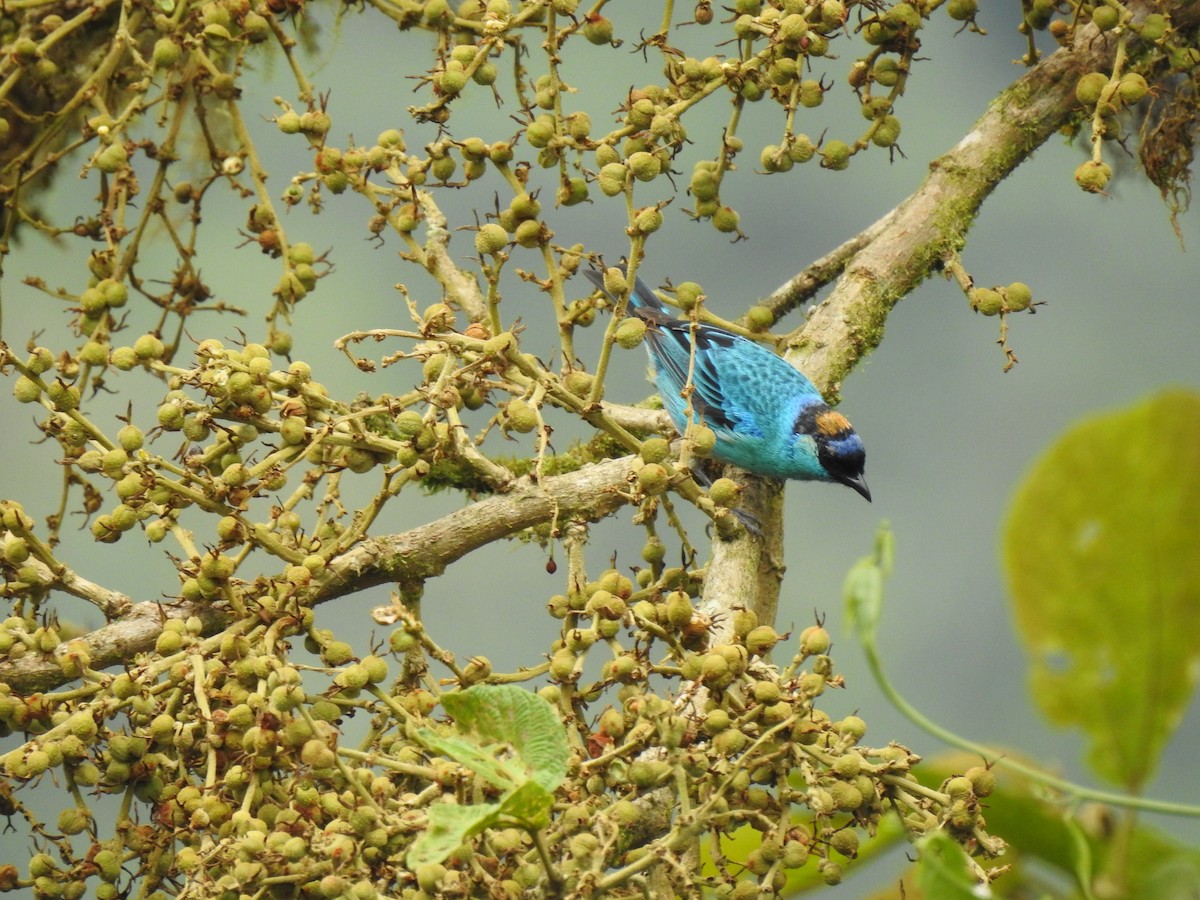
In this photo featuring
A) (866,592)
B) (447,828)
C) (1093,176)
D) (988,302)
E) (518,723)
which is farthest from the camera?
(988,302)

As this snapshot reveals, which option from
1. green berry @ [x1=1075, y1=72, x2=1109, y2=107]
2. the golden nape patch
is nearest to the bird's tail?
the golden nape patch

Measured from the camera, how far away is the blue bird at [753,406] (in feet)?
11.1

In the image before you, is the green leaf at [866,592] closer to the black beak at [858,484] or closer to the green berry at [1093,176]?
the green berry at [1093,176]

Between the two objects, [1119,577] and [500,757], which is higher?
[500,757]

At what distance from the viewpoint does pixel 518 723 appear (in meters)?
1.43

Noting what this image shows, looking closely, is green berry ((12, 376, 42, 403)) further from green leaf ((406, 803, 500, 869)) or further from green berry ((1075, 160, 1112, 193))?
green berry ((1075, 160, 1112, 193))

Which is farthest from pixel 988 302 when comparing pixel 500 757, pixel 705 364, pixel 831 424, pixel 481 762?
pixel 481 762

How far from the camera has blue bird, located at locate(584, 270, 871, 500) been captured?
3.38 meters

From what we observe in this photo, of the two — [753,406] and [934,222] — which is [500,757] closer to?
[934,222]

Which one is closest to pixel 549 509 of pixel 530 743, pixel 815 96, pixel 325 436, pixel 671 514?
pixel 671 514

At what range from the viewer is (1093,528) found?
1.04 metres

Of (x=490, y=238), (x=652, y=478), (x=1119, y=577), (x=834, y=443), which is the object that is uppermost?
(x=834, y=443)

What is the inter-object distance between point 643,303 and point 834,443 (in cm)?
84

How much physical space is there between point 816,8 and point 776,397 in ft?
4.23
